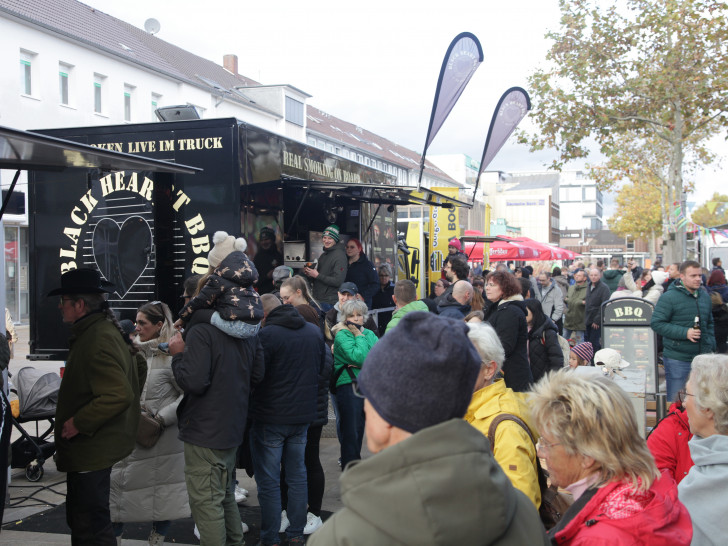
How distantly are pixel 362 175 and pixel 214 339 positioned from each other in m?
6.01

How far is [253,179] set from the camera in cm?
673

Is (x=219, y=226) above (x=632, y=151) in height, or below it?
below

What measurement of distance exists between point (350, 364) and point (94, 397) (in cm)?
239

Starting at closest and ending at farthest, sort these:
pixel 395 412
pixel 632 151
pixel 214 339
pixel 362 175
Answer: pixel 395 412
pixel 214 339
pixel 362 175
pixel 632 151

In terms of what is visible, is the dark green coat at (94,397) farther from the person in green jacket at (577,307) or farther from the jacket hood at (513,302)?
the person in green jacket at (577,307)

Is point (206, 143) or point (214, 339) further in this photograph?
point (206, 143)

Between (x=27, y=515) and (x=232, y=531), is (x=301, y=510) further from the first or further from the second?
(x=27, y=515)

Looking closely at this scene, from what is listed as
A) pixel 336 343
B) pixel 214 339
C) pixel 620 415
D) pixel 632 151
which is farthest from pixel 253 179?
pixel 632 151

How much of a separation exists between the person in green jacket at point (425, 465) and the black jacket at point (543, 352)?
5246 millimetres

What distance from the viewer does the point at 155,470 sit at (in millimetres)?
4707

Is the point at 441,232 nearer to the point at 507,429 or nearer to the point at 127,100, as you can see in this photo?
the point at 507,429

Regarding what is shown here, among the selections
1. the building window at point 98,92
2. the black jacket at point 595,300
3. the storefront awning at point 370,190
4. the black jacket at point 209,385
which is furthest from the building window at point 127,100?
the black jacket at point 209,385

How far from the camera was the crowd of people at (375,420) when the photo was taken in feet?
4.62

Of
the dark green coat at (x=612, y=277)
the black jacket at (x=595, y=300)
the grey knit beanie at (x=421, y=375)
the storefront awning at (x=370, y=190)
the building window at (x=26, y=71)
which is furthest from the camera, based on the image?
the building window at (x=26, y=71)
